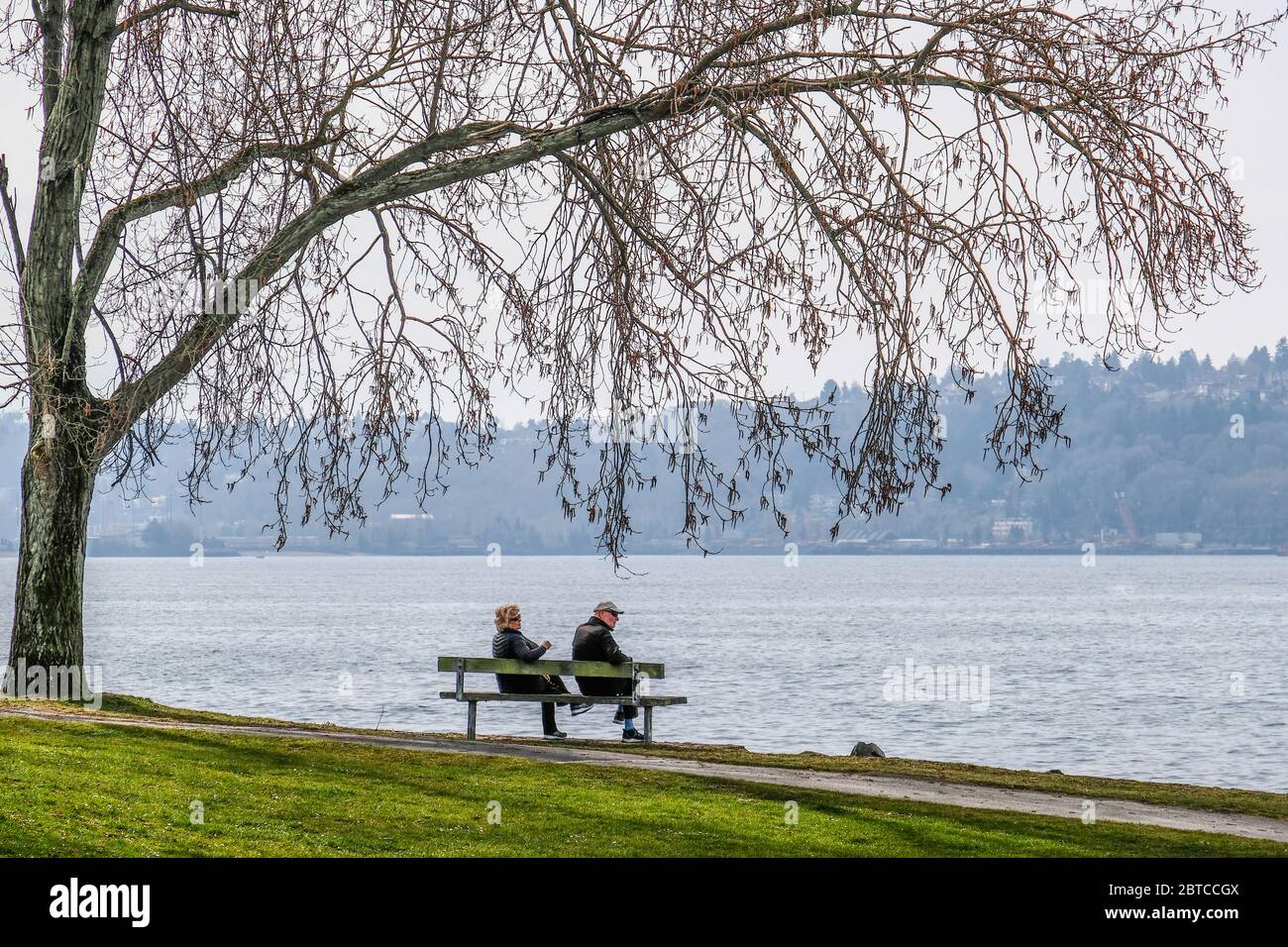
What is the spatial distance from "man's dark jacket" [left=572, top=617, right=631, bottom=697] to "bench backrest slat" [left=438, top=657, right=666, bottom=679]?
254 millimetres

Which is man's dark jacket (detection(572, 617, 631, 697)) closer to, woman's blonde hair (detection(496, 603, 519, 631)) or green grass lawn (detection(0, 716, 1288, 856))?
woman's blonde hair (detection(496, 603, 519, 631))

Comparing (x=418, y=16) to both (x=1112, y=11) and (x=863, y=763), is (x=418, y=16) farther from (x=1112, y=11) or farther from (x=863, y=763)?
(x=863, y=763)

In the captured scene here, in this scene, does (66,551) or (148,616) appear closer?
(66,551)

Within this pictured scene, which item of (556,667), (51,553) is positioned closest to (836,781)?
(556,667)

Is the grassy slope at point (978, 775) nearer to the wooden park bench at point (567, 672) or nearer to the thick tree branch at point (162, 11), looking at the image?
the wooden park bench at point (567, 672)

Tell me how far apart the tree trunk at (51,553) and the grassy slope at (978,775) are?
37.7 inches

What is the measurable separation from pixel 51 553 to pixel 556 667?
518 cm

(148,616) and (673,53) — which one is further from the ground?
(673,53)

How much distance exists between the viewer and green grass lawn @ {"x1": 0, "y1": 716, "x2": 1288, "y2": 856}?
29.2ft

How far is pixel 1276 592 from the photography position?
464ft

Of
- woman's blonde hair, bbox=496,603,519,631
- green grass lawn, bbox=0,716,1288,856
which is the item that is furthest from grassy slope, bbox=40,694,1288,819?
green grass lawn, bbox=0,716,1288,856
